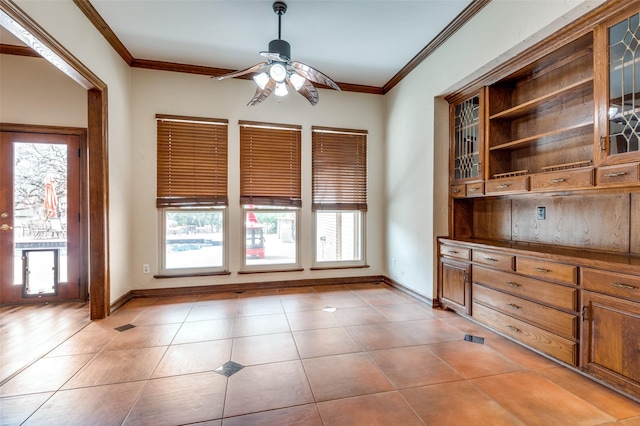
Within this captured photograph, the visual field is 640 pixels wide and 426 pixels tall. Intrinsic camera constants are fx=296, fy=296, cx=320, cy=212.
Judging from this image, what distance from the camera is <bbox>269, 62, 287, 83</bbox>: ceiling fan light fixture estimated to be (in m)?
2.81

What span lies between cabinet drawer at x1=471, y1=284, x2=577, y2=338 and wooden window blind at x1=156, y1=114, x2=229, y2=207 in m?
3.39

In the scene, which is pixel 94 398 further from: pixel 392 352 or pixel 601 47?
pixel 601 47

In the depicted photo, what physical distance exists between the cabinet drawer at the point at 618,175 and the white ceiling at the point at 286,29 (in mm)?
1954

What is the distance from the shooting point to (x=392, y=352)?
2.48m

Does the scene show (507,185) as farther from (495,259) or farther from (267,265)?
(267,265)

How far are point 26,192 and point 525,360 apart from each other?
18.2ft

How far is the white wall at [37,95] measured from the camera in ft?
11.4

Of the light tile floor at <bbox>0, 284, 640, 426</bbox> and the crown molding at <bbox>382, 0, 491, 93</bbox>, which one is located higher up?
the crown molding at <bbox>382, 0, 491, 93</bbox>

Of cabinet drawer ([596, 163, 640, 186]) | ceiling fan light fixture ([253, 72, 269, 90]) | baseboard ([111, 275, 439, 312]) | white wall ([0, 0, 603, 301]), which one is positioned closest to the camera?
cabinet drawer ([596, 163, 640, 186])

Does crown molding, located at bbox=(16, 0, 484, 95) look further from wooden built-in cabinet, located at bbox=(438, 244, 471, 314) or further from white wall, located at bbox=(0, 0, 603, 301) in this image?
wooden built-in cabinet, located at bbox=(438, 244, 471, 314)

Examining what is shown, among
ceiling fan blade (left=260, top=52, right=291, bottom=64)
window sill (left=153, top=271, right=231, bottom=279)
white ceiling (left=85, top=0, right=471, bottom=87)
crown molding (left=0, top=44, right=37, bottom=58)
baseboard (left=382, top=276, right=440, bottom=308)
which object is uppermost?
white ceiling (left=85, top=0, right=471, bottom=87)

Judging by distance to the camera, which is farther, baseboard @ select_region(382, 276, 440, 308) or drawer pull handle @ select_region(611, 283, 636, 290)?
baseboard @ select_region(382, 276, 440, 308)

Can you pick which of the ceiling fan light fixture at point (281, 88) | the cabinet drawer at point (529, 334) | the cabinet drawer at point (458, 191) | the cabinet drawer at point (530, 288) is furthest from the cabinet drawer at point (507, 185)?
the ceiling fan light fixture at point (281, 88)

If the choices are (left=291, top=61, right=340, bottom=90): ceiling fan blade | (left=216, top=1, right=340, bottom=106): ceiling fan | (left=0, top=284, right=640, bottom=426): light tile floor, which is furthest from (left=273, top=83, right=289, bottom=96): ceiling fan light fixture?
(left=0, top=284, right=640, bottom=426): light tile floor
